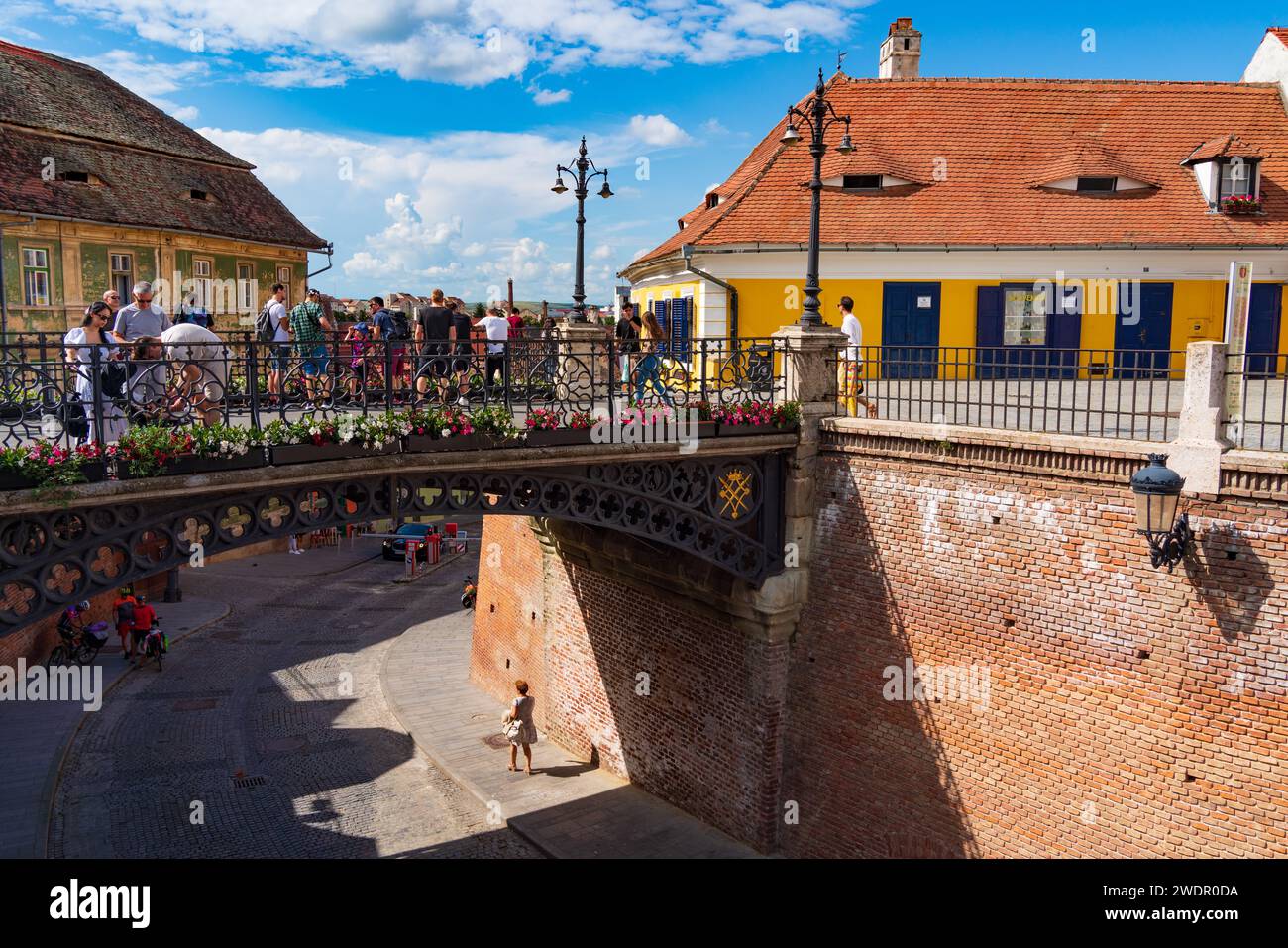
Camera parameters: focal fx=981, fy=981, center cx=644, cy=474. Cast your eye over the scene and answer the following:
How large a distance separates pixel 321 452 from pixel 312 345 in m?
1.15

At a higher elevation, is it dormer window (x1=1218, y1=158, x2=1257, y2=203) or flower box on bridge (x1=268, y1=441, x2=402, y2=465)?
dormer window (x1=1218, y1=158, x2=1257, y2=203)

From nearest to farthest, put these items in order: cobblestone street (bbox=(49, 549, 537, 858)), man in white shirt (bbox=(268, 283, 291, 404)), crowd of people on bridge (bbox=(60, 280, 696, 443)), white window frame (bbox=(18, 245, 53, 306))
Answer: crowd of people on bridge (bbox=(60, 280, 696, 443))
man in white shirt (bbox=(268, 283, 291, 404))
cobblestone street (bbox=(49, 549, 537, 858))
white window frame (bbox=(18, 245, 53, 306))

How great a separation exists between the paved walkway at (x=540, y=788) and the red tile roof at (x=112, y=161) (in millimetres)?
14564

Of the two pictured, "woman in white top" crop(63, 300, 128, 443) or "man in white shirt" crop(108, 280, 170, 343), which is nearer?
"woman in white top" crop(63, 300, 128, 443)

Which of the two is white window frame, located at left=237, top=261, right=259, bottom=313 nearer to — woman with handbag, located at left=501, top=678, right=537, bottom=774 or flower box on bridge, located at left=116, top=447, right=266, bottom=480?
woman with handbag, located at left=501, top=678, right=537, bottom=774

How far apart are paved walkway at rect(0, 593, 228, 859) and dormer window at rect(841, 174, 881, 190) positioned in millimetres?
18316

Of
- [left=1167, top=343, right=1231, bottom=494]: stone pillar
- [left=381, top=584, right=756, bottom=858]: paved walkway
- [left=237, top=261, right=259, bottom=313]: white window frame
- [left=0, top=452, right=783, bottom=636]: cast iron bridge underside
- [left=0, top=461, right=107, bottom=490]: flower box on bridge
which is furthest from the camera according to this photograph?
[left=237, top=261, right=259, bottom=313]: white window frame

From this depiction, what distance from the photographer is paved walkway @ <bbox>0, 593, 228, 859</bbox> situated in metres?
14.0

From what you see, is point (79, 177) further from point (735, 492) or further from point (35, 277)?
point (735, 492)

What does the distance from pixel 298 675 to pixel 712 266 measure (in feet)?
42.0

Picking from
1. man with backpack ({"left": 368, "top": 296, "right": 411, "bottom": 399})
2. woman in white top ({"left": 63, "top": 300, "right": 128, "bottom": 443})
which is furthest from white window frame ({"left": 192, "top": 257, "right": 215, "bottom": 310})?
woman in white top ({"left": 63, "top": 300, "right": 128, "bottom": 443})

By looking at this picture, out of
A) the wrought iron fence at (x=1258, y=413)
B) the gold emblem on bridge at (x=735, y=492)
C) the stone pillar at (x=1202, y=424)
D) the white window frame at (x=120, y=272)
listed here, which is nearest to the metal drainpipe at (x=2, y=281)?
the white window frame at (x=120, y=272)

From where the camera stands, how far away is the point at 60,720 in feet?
61.3
